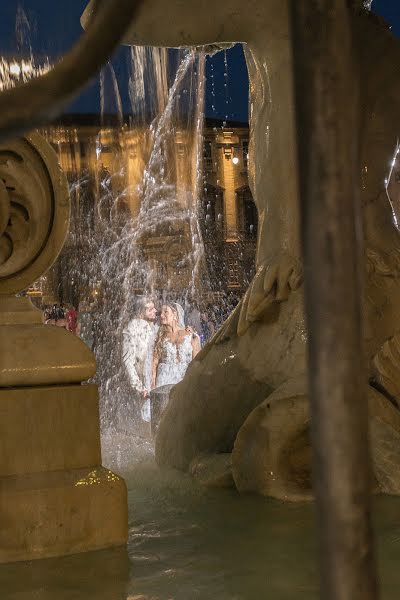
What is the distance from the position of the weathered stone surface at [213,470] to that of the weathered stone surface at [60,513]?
1.03 meters

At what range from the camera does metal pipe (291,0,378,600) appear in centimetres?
95

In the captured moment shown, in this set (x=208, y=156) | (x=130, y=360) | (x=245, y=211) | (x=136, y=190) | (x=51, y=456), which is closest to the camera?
(x=51, y=456)

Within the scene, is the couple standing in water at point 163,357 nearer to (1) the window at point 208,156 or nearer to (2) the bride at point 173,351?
(2) the bride at point 173,351

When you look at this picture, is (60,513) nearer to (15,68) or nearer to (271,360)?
(271,360)

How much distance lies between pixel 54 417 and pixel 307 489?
1.16m

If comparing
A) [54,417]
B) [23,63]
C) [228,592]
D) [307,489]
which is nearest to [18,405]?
[54,417]

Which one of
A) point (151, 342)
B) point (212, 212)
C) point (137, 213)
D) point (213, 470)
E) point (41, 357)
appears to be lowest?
point (151, 342)

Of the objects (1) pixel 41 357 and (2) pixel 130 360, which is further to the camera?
(2) pixel 130 360

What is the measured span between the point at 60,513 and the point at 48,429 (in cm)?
27

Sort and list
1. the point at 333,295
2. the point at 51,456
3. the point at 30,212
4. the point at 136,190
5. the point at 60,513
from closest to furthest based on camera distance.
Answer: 1. the point at 333,295
2. the point at 60,513
3. the point at 51,456
4. the point at 30,212
5. the point at 136,190

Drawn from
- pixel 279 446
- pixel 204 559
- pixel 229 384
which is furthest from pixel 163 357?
pixel 204 559

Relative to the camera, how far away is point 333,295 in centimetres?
97

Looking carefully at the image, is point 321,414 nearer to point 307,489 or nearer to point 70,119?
point 307,489

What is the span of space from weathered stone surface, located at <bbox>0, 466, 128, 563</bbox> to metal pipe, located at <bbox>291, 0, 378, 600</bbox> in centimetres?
205
